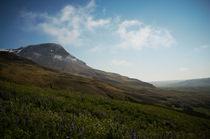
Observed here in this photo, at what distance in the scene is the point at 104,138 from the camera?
11.4 feet

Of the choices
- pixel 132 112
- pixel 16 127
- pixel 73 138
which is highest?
pixel 16 127

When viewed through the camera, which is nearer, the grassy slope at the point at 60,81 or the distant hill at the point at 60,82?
the distant hill at the point at 60,82

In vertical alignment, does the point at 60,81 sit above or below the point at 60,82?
above

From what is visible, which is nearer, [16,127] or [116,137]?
[16,127]

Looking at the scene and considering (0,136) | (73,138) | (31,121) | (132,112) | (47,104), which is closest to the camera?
(0,136)

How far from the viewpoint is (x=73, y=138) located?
299cm

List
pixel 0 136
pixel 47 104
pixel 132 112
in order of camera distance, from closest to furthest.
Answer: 1. pixel 0 136
2. pixel 47 104
3. pixel 132 112

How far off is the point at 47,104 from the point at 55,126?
12.7 ft

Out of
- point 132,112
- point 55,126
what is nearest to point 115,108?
point 132,112

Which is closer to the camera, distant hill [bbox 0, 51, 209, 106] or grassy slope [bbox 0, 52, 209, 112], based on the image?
distant hill [bbox 0, 51, 209, 106]

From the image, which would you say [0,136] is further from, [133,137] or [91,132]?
[133,137]

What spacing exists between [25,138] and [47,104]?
165 inches

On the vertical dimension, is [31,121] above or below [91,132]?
above

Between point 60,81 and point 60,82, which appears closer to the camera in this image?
point 60,82
